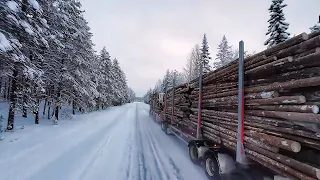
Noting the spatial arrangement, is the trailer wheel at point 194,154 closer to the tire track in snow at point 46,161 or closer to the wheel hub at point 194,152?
the wheel hub at point 194,152

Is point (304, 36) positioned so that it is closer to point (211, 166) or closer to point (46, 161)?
point (211, 166)

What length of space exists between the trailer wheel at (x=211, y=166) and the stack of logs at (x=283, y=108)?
2.03ft

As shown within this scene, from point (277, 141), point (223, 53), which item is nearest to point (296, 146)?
point (277, 141)

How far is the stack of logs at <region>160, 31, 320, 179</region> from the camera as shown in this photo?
280 cm

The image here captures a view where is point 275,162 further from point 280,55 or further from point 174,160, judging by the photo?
point 174,160

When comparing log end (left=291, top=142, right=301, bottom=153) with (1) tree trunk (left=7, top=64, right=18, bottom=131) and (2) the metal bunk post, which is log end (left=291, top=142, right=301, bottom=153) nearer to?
(2) the metal bunk post

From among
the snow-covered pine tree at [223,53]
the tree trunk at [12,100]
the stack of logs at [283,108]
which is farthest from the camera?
the snow-covered pine tree at [223,53]

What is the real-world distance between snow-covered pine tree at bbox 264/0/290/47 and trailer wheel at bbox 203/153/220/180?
736 inches

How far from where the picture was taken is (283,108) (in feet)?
10.6

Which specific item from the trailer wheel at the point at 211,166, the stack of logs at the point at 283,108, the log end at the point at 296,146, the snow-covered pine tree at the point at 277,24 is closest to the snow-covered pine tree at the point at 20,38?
the trailer wheel at the point at 211,166

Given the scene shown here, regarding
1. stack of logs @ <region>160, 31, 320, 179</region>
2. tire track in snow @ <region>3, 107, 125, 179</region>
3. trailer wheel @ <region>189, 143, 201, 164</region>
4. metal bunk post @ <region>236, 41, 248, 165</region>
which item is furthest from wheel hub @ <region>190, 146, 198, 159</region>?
tire track in snow @ <region>3, 107, 125, 179</region>

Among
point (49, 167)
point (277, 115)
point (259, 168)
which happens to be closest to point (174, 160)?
point (259, 168)

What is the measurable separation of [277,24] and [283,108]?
67.7 ft

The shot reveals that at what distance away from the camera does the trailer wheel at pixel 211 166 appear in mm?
5180
